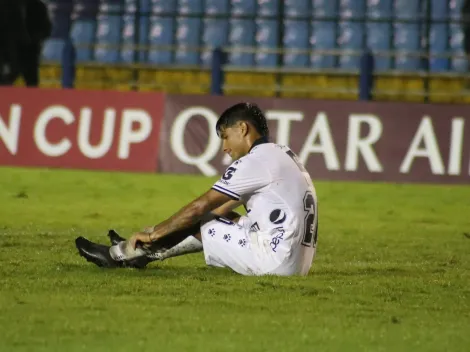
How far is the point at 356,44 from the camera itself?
21.8 m

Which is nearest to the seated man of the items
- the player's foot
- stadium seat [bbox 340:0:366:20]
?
the player's foot

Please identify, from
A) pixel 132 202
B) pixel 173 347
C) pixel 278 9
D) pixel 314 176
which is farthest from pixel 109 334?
pixel 278 9

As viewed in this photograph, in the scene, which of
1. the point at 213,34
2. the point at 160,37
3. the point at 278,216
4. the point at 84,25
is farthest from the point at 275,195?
the point at 84,25

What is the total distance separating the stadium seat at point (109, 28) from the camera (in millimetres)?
22156

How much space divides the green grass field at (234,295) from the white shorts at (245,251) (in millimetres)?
105

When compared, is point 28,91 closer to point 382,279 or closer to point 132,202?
point 132,202

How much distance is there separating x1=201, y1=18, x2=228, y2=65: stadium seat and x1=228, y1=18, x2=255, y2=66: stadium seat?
0.43 ft

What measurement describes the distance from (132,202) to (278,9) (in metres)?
8.33

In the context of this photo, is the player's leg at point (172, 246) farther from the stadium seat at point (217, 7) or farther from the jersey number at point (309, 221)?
the stadium seat at point (217, 7)

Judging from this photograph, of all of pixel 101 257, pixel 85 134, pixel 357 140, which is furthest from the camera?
pixel 85 134

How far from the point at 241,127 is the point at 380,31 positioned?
1430 cm

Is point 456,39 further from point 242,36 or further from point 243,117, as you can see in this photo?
point 243,117

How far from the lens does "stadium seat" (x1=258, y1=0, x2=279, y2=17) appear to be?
71.6 ft

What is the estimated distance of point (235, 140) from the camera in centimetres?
787
